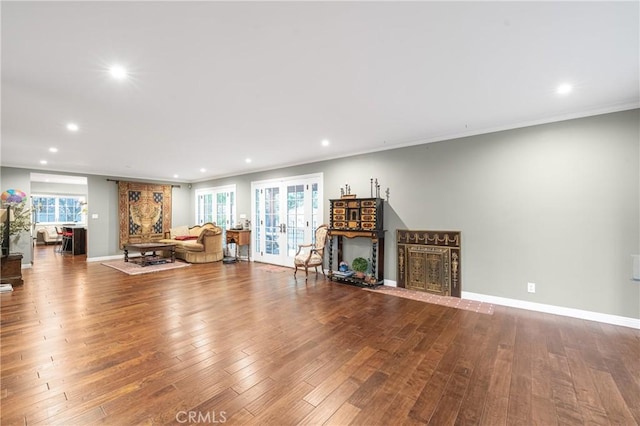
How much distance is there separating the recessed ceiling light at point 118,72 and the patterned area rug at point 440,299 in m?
4.26

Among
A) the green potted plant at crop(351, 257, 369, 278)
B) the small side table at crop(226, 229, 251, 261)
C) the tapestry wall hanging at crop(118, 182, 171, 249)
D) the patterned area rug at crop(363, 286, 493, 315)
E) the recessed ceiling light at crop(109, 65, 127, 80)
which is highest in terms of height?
the recessed ceiling light at crop(109, 65, 127, 80)

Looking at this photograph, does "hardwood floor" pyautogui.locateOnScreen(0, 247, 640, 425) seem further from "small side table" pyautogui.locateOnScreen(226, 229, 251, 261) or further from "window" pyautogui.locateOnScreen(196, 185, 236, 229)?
"window" pyautogui.locateOnScreen(196, 185, 236, 229)

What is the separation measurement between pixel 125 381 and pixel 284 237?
472 cm

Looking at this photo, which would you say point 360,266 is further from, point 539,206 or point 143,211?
point 143,211

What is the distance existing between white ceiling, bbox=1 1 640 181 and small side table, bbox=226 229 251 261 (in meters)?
3.56

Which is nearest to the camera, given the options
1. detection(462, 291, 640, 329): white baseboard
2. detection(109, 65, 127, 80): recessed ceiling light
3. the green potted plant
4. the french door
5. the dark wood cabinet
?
detection(109, 65, 127, 80): recessed ceiling light

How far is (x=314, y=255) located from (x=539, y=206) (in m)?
3.71

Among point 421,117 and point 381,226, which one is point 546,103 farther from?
point 381,226

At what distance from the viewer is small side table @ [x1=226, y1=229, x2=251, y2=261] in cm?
730

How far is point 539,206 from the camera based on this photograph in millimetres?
3562

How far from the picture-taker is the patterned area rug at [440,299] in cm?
364

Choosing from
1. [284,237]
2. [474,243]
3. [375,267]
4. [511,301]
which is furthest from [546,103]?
[284,237]

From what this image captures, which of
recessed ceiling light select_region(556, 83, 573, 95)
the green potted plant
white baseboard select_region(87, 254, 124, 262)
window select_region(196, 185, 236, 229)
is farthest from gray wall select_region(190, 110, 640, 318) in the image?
white baseboard select_region(87, 254, 124, 262)

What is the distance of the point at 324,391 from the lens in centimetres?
190
